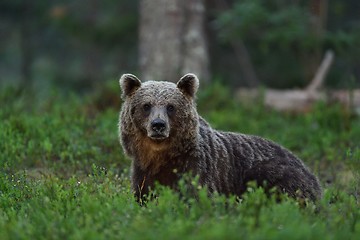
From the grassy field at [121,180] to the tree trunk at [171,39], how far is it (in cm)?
87

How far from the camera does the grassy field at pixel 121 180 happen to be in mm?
4320

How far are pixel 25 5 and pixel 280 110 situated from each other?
1323 centimetres

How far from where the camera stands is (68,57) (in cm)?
2870

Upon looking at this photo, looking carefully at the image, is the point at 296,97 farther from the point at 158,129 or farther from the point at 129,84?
the point at 158,129

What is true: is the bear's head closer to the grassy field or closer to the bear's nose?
the bear's nose

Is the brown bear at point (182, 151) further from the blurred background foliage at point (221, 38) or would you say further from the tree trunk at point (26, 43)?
the tree trunk at point (26, 43)

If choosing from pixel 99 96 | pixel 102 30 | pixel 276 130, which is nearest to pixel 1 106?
pixel 99 96

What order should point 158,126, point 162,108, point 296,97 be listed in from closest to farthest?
point 158,126
point 162,108
point 296,97

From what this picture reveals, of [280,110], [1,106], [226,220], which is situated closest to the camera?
[226,220]

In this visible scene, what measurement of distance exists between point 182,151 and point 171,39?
21.8ft

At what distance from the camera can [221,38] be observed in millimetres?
15969

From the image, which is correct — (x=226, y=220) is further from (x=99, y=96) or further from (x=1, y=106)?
(x=99, y=96)

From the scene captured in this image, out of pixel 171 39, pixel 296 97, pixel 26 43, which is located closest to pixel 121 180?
pixel 171 39

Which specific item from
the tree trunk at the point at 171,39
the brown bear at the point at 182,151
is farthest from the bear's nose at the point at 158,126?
the tree trunk at the point at 171,39
